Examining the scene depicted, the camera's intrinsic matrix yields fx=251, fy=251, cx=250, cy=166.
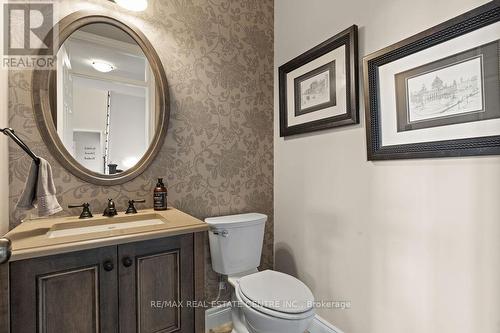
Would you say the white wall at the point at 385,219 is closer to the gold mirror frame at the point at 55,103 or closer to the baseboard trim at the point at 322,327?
the baseboard trim at the point at 322,327

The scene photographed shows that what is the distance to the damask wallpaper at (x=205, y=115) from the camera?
52.6 inches

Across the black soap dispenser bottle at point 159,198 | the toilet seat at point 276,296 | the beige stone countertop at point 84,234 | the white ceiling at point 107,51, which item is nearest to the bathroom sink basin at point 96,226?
the beige stone countertop at point 84,234

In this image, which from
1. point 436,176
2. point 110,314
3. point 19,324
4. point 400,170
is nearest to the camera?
point 19,324

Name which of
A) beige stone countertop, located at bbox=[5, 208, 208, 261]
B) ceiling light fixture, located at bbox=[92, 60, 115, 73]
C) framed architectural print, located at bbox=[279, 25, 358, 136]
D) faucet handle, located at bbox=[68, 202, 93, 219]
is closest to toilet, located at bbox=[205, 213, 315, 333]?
beige stone countertop, located at bbox=[5, 208, 208, 261]

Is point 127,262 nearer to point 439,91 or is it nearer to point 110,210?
point 110,210

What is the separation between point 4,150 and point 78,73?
533 mm

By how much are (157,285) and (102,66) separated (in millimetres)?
1243

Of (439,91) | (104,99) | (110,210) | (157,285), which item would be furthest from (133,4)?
(439,91)

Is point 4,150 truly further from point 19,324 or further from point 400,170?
point 400,170

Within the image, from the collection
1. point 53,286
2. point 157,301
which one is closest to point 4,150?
point 53,286

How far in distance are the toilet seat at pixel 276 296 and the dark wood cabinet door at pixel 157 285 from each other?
1.04ft

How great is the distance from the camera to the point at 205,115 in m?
1.76

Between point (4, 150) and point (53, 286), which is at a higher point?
point (4, 150)

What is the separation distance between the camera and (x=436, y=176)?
1.11 meters
